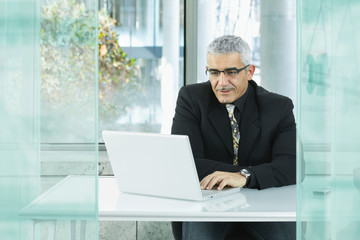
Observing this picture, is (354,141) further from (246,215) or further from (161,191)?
(161,191)

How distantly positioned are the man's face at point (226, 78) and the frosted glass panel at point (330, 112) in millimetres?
1564

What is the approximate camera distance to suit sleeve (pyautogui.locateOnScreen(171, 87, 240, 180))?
241 centimetres

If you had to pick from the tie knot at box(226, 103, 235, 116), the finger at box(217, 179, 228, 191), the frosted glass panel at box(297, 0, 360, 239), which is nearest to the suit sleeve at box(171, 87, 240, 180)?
the tie knot at box(226, 103, 235, 116)

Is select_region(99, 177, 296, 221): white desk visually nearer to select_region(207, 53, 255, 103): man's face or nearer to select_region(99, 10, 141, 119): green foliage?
select_region(207, 53, 255, 103): man's face

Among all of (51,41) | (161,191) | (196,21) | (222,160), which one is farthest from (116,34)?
(51,41)

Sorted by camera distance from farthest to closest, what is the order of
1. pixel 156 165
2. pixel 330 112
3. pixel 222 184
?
1. pixel 222 184
2. pixel 156 165
3. pixel 330 112

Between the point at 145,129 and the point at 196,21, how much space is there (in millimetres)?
858

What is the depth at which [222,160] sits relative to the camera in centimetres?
261

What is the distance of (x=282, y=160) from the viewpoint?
2398 millimetres

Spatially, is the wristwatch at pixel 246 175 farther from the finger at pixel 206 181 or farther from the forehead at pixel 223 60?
the forehead at pixel 223 60

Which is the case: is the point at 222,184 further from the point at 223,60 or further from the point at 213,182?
the point at 223,60

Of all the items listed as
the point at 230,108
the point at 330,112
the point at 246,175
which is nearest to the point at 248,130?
the point at 230,108

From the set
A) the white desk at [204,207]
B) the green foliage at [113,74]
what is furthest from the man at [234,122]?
the green foliage at [113,74]

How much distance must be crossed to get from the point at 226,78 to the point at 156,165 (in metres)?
0.71
